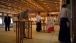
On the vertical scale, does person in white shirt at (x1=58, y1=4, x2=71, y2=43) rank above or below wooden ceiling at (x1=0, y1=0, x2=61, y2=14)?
below

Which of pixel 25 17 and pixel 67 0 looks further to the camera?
pixel 25 17

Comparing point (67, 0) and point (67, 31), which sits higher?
point (67, 0)

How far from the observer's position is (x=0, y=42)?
5191 mm

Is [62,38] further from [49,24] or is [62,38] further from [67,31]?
[49,24]

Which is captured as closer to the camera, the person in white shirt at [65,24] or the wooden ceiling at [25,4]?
the person in white shirt at [65,24]

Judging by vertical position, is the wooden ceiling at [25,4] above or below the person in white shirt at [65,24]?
above

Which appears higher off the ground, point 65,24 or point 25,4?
point 25,4

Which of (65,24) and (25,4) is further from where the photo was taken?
(25,4)

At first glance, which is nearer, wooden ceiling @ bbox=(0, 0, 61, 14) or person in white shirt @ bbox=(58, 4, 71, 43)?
person in white shirt @ bbox=(58, 4, 71, 43)

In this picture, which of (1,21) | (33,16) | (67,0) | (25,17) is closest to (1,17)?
(1,21)

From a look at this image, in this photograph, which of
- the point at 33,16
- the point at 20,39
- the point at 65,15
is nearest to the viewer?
the point at 65,15

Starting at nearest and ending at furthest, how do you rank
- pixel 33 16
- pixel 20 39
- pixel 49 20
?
pixel 20 39 < pixel 49 20 < pixel 33 16

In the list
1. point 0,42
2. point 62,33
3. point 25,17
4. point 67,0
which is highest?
point 67,0

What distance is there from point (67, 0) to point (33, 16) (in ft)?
71.4
